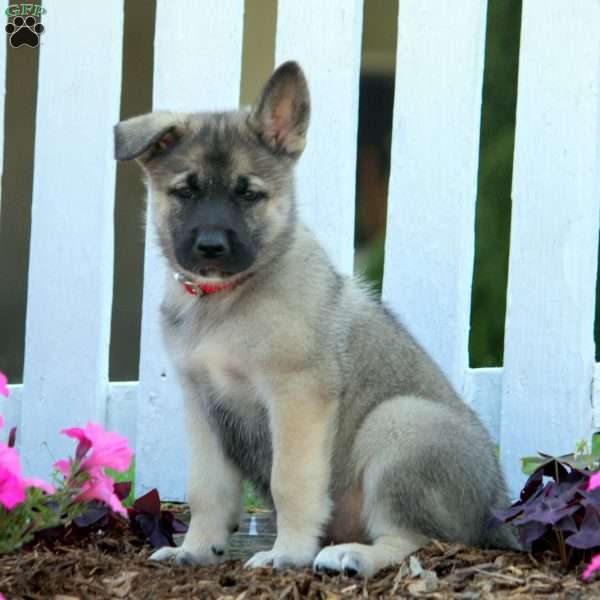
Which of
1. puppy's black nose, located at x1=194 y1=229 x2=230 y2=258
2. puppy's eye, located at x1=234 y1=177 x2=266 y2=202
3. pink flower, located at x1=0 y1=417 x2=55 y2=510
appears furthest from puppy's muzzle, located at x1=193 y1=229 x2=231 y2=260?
pink flower, located at x1=0 y1=417 x2=55 y2=510

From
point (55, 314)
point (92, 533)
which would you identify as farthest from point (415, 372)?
point (55, 314)

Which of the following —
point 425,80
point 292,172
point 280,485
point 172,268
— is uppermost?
point 425,80

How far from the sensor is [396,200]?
17.1ft

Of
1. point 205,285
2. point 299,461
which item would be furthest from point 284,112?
point 299,461

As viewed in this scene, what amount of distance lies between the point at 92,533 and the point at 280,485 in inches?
32.0

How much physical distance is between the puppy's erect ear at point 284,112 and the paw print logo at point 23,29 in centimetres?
160

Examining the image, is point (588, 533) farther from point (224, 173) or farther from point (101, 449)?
point (224, 173)

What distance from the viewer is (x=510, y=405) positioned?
5105 mm

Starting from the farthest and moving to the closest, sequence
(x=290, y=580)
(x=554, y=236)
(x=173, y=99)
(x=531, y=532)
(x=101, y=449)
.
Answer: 1. (x=173, y=99)
2. (x=554, y=236)
3. (x=531, y=532)
4. (x=290, y=580)
5. (x=101, y=449)

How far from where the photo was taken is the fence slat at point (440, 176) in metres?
5.12

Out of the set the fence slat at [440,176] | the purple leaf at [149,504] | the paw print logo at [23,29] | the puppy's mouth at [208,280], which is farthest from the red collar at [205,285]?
the paw print logo at [23,29]

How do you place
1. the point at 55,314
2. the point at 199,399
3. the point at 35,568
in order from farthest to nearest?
the point at 55,314 → the point at 199,399 → the point at 35,568

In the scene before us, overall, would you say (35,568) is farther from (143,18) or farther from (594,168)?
(143,18)

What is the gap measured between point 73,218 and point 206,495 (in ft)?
5.17
